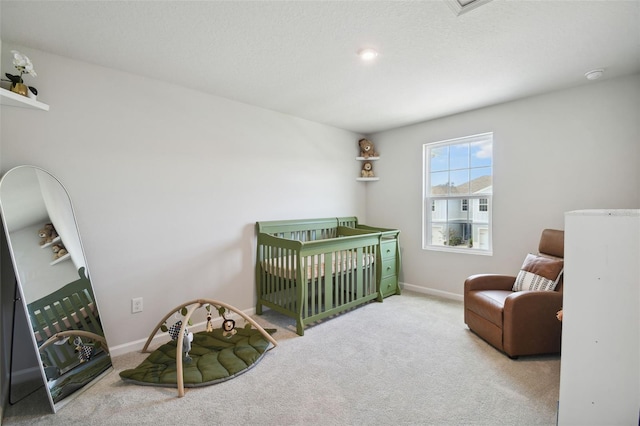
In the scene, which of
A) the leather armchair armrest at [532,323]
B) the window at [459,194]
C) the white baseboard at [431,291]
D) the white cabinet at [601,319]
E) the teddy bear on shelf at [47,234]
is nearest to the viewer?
the white cabinet at [601,319]

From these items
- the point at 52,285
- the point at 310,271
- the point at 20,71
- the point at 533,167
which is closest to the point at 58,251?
the point at 52,285

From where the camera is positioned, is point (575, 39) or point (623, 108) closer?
point (575, 39)

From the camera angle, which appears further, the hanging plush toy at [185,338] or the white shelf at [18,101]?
the hanging plush toy at [185,338]

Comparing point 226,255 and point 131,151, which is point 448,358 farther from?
point 131,151

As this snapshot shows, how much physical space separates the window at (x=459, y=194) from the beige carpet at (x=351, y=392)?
1.36 m

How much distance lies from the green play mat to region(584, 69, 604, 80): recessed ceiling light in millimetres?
3412

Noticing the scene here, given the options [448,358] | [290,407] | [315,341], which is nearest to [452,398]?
[448,358]

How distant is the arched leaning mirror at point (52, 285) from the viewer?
5.54 feet

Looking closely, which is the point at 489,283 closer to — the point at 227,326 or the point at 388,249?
the point at 388,249

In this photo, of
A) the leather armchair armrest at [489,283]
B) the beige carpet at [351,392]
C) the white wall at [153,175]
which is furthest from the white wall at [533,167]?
the white wall at [153,175]

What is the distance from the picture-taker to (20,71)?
5.95ft

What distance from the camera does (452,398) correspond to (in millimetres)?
1729

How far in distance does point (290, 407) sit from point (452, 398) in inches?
37.8

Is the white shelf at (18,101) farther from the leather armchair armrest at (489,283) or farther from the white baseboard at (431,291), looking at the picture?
the white baseboard at (431,291)
